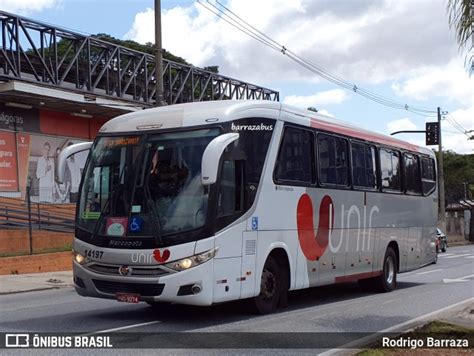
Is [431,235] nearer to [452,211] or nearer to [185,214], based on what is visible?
[185,214]

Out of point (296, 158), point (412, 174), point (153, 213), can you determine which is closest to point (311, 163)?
point (296, 158)

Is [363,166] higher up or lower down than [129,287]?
higher up

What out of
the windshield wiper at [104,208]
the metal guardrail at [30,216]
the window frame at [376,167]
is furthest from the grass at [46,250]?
the window frame at [376,167]

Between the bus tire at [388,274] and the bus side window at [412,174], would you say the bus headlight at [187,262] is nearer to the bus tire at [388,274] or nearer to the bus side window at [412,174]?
the bus tire at [388,274]

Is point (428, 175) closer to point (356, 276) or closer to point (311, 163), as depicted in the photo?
point (356, 276)

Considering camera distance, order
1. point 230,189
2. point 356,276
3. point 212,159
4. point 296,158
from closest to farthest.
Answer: point 212,159
point 230,189
point 296,158
point 356,276

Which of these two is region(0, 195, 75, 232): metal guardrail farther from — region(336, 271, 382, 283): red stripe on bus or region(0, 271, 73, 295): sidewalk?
region(336, 271, 382, 283): red stripe on bus

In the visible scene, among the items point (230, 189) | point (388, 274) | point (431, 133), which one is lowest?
point (388, 274)

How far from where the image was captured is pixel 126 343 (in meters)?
8.10

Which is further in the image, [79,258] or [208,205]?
[79,258]

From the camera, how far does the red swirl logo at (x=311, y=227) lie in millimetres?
11484

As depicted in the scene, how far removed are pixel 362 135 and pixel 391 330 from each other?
5607 mm

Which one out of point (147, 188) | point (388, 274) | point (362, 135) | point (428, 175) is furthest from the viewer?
point (428, 175)

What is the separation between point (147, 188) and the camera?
373 inches
